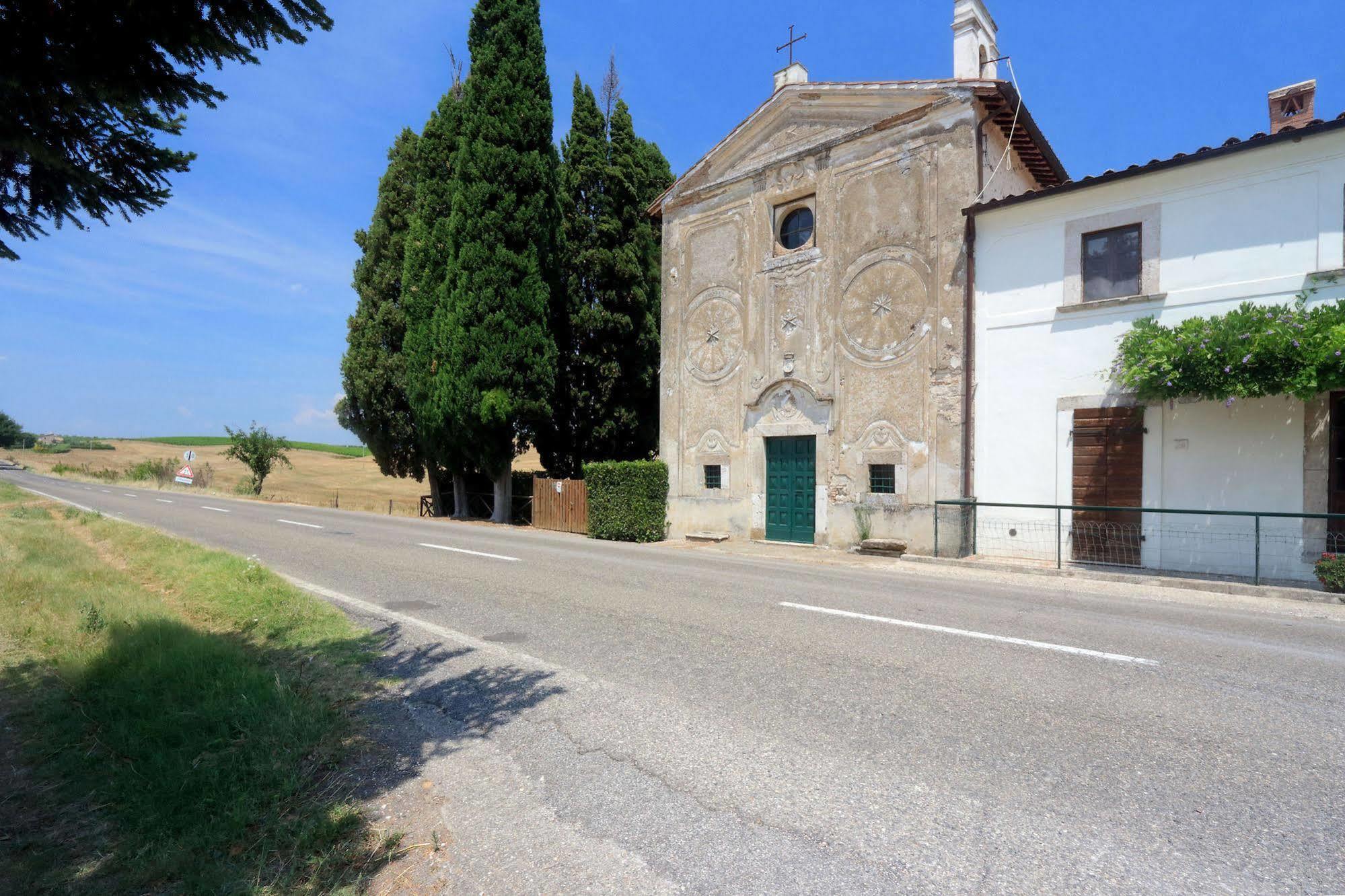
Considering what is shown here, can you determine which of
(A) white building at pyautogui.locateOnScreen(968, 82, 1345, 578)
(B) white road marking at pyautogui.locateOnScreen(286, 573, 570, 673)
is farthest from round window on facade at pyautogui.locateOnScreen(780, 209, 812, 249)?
(B) white road marking at pyautogui.locateOnScreen(286, 573, 570, 673)

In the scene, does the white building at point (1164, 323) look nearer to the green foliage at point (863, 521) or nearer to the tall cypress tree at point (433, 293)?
the green foliage at point (863, 521)

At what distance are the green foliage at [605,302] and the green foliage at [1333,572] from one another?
17.7 meters

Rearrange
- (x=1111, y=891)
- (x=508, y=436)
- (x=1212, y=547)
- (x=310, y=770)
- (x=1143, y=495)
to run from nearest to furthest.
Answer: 1. (x=1111, y=891)
2. (x=310, y=770)
3. (x=1212, y=547)
4. (x=1143, y=495)
5. (x=508, y=436)

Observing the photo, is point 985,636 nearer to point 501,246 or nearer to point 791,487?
point 791,487

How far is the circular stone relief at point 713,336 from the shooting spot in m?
17.6

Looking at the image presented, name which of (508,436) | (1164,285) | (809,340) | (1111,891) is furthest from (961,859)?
(508,436)

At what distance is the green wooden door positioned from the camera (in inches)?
632

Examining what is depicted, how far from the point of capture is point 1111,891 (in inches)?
98.5

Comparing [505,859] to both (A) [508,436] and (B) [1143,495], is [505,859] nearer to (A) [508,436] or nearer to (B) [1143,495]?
(B) [1143,495]

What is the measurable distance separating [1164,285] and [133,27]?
537 inches

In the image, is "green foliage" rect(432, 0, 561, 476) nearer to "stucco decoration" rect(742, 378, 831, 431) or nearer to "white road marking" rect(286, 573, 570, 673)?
"stucco decoration" rect(742, 378, 831, 431)

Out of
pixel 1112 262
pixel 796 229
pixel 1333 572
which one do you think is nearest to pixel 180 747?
pixel 1333 572

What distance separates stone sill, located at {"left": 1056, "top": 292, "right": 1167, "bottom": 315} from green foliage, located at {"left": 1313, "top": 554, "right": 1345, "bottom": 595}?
15.1ft

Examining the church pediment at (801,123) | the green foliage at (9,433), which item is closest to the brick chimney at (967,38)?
the church pediment at (801,123)
